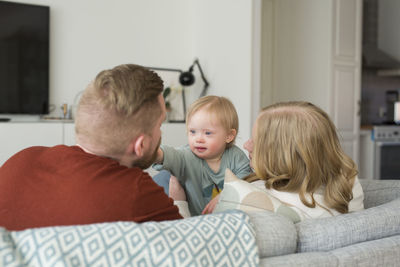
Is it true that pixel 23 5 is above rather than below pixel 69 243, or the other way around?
above

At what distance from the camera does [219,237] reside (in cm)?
73

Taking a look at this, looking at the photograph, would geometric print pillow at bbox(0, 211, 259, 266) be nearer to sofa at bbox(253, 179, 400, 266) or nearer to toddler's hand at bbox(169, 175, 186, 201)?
sofa at bbox(253, 179, 400, 266)

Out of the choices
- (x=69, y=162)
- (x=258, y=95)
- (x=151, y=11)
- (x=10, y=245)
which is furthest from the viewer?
(x=151, y=11)

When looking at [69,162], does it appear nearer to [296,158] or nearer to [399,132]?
[296,158]

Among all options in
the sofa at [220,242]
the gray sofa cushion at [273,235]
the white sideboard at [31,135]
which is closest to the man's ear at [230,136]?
the sofa at [220,242]

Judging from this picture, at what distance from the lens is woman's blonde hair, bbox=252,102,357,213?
1.16 meters

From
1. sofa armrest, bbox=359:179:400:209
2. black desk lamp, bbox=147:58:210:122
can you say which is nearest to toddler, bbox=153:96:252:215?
sofa armrest, bbox=359:179:400:209

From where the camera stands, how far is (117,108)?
872 millimetres

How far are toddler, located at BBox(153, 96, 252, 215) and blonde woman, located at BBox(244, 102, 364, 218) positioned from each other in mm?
559

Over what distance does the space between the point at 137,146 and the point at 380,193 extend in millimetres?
1092

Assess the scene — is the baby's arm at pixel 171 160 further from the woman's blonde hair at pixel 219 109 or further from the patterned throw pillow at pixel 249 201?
the patterned throw pillow at pixel 249 201

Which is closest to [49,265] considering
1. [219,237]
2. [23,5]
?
[219,237]

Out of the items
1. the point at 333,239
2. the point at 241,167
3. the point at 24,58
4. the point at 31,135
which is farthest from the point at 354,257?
the point at 24,58

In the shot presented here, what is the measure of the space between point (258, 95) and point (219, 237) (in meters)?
3.24
